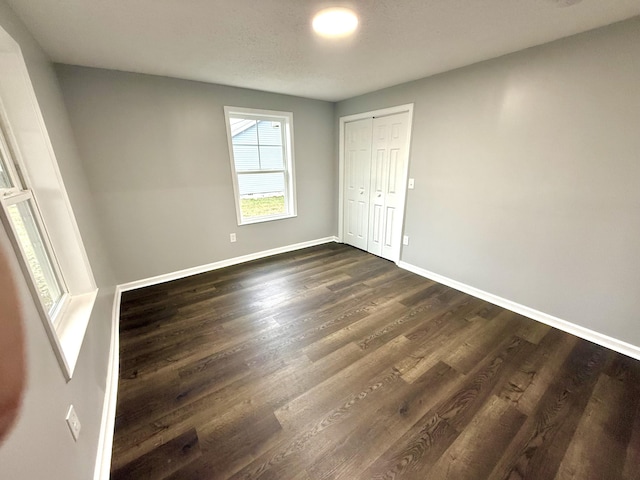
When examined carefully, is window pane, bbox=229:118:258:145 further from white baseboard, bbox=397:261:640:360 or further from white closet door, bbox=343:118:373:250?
white baseboard, bbox=397:261:640:360

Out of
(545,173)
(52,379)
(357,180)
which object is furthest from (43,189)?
(545,173)

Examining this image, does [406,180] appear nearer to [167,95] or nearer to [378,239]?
[378,239]

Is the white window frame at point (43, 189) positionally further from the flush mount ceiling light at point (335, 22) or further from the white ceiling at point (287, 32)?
the flush mount ceiling light at point (335, 22)

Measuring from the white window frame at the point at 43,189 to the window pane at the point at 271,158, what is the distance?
230cm

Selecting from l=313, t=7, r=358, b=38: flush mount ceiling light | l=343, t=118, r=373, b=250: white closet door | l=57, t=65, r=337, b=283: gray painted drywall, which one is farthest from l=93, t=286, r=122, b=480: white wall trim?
l=343, t=118, r=373, b=250: white closet door

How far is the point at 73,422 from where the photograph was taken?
1.02 metres

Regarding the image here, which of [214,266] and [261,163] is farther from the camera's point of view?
[261,163]

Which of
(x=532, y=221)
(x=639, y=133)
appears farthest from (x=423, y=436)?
(x=639, y=133)

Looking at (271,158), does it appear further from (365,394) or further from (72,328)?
(365,394)

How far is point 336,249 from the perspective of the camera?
4203mm

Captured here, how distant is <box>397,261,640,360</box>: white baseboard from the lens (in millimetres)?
1930

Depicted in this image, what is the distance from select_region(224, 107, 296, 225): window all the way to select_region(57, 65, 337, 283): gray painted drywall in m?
0.10

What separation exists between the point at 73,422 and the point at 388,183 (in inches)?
135

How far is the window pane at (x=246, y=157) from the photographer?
3.36 metres
